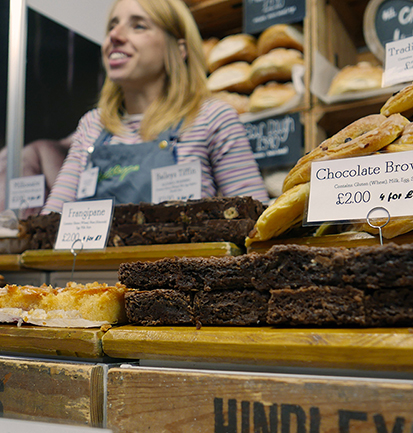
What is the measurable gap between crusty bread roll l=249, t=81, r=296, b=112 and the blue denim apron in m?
0.71

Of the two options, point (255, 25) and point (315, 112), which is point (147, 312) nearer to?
point (315, 112)

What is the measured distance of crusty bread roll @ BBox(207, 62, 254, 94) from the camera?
2.70 metres

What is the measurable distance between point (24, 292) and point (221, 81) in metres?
2.08

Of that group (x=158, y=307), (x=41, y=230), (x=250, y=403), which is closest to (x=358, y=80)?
(x=41, y=230)

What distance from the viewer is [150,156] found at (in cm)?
196

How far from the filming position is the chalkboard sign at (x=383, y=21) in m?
2.03

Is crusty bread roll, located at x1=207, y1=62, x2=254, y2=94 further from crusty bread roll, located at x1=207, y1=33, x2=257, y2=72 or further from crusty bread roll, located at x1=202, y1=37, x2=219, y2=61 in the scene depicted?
crusty bread roll, located at x1=202, y1=37, x2=219, y2=61

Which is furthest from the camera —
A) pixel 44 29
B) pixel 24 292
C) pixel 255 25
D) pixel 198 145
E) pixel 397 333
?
pixel 44 29

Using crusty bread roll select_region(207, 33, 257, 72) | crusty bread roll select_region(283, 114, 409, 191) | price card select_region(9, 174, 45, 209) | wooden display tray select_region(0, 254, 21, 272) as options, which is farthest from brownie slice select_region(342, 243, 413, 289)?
crusty bread roll select_region(207, 33, 257, 72)

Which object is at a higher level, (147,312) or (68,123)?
(68,123)

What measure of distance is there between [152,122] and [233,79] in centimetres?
89

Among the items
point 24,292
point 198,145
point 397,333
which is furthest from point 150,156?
point 397,333

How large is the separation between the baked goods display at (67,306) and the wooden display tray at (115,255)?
0.27 m

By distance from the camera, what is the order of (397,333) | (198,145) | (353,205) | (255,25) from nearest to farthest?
(397,333) < (353,205) < (198,145) < (255,25)
